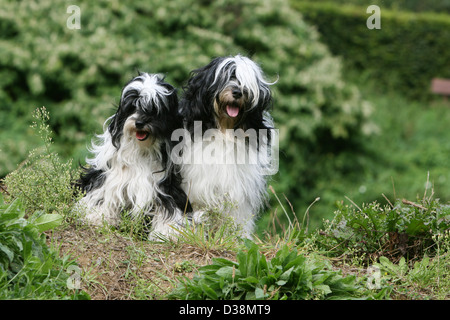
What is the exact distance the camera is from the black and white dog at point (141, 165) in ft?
13.8

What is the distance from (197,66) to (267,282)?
5.98 m

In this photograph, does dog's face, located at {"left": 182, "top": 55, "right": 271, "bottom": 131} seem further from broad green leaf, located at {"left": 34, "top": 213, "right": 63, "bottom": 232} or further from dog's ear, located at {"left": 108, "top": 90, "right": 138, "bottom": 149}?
broad green leaf, located at {"left": 34, "top": 213, "right": 63, "bottom": 232}

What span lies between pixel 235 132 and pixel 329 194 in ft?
19.6

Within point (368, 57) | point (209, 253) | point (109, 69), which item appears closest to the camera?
point (209, 253)

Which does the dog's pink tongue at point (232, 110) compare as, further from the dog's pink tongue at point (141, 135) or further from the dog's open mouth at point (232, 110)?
the dog's pink tongue at point (141, 135)

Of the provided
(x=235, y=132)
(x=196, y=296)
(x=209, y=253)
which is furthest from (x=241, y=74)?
(x=196, y=296)

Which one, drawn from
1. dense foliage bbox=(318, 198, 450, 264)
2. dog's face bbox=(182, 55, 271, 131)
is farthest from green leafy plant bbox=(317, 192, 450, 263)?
dog's face bbox=(182, 55, 271, 131)

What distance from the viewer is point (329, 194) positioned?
398 inches

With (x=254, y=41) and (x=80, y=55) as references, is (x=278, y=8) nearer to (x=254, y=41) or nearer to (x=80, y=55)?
(x=254, y=41)

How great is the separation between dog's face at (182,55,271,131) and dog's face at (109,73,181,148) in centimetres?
18

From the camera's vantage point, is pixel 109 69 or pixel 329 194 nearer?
pixel 109 69

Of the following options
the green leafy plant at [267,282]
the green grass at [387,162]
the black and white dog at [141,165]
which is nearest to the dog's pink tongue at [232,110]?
the black and white dog at [141,165]

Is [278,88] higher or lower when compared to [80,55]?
lower

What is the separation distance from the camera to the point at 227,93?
4.25 meters
